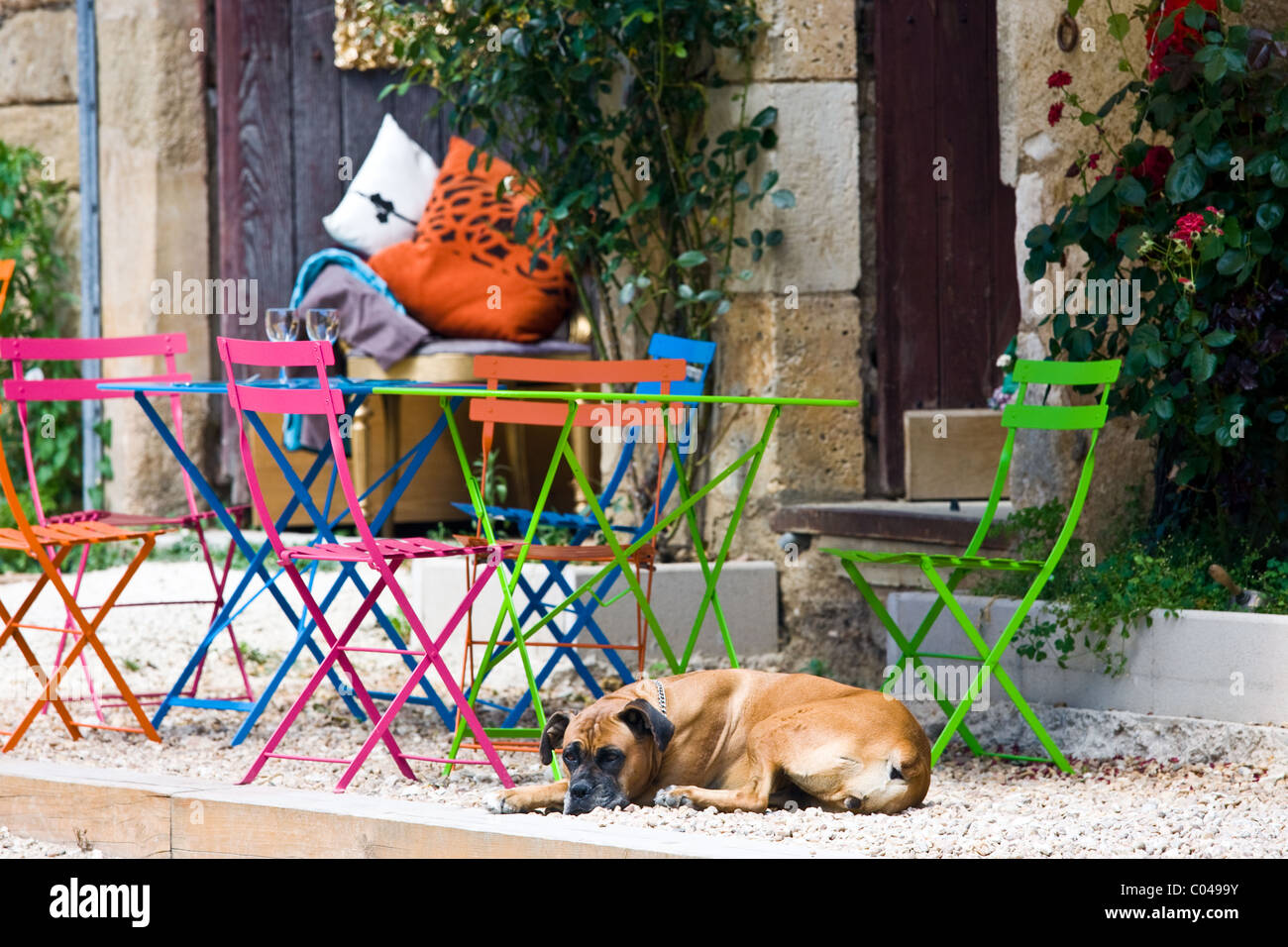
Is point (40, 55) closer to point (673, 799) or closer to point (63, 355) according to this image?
point (63, 355)

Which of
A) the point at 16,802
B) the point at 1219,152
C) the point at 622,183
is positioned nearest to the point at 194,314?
the point at 622,183

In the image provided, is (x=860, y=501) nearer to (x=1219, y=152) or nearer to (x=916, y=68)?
(x=916, y=68)

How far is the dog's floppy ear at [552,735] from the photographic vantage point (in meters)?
3.52

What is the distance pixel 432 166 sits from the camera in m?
6.97

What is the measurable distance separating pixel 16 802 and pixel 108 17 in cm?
472

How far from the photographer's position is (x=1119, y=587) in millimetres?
4332

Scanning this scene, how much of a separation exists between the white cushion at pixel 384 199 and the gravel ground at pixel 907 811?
7.05ft

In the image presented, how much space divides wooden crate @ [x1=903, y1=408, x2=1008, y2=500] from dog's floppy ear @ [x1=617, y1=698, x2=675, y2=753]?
2508mm

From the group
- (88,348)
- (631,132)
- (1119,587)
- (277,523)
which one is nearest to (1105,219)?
(1119,587)

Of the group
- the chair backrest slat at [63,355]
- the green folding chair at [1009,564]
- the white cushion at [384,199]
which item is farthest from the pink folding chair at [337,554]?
the white cushion at [384,199]

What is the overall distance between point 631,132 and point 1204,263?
86.0 inches
